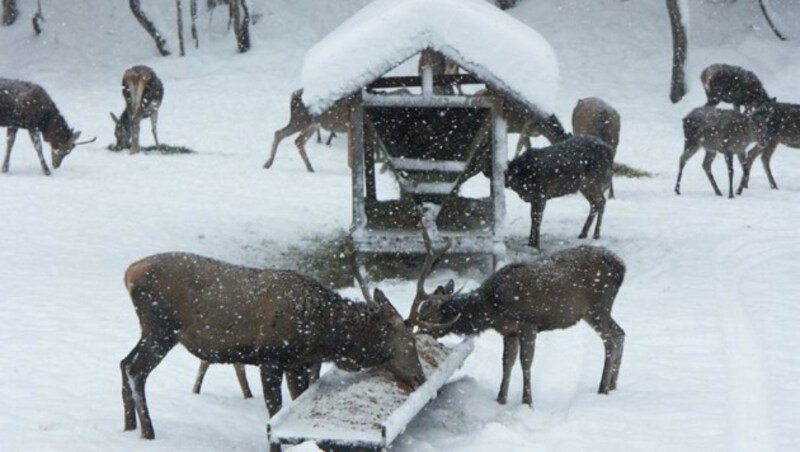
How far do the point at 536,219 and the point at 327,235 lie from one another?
259 cm

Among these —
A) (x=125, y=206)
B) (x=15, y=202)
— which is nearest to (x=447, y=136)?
(x=125, y=206)

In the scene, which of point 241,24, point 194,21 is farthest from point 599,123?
point 194,21

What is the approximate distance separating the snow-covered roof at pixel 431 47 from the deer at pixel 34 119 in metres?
7.31

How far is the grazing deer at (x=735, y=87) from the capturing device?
69.8 ft

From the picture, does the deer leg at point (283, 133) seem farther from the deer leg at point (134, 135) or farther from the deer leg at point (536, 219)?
the deer leg at point (536, 219)

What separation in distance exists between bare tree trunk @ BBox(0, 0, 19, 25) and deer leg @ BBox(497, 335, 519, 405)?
24.8m

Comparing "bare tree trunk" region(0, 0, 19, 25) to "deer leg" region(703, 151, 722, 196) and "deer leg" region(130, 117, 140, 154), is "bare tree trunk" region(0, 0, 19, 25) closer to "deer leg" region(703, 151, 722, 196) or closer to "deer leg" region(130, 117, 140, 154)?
"deer leg" region(130, 117, 140, 154)

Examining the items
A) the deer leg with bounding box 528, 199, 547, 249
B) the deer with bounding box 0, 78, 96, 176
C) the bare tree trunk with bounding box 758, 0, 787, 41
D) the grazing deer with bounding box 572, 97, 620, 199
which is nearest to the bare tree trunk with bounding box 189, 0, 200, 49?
the deer with bounding box 0, 78, 96, 176

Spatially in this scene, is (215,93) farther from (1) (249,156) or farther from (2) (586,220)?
(2) (586,220)

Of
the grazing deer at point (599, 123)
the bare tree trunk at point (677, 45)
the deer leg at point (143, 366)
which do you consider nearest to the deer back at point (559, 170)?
the grazing deer at point (599, 123)

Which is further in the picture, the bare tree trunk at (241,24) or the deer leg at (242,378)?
the bare tree trunk at (241,24)

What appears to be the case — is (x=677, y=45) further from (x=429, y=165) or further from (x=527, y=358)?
(x=527, y=358)

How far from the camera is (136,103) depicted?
69.4ft

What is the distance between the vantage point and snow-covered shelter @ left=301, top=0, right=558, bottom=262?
12.4 metres
